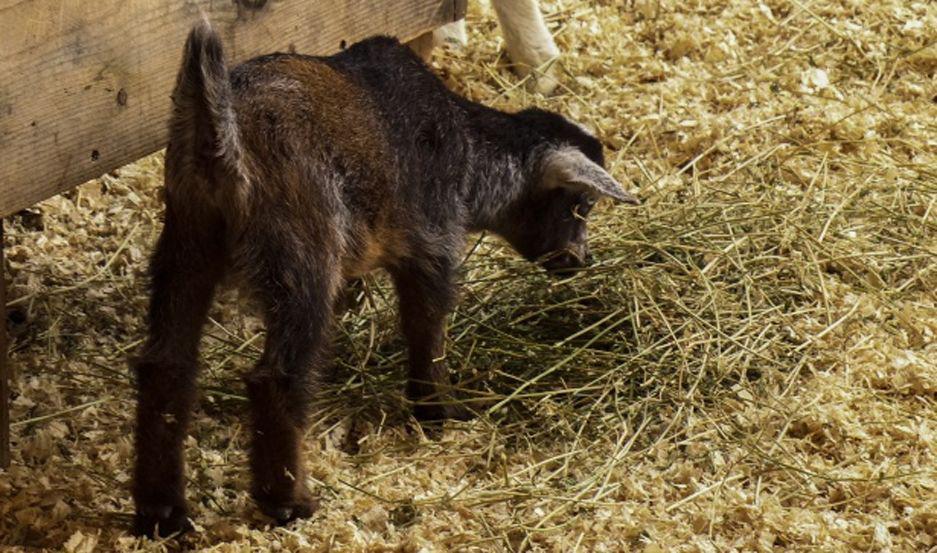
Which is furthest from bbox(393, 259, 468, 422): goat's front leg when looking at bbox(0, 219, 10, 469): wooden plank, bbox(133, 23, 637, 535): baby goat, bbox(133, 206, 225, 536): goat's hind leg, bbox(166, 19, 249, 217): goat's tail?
bbox(0, 219, 10, 469): wooden plank

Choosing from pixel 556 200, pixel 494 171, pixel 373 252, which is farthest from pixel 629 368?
pixel 373 252

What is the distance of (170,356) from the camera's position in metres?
3.90

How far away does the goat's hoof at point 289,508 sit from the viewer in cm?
401

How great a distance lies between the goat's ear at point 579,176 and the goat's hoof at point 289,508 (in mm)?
1373

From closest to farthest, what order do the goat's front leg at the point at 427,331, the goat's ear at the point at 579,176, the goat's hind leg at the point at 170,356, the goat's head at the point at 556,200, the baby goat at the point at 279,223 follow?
1. the baby goat at the point at 279,223
2. the goat's hind leg at the point at 170,356
3. the goat's front leg at the point at 427,331
4. the goat's ear at the point at 579,176
5. the goat's head at the point at 556,200

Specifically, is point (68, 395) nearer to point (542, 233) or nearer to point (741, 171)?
point (542, 233)

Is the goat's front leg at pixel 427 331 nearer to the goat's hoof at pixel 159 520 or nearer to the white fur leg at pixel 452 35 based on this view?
the goat's hoof at pixel 159 520

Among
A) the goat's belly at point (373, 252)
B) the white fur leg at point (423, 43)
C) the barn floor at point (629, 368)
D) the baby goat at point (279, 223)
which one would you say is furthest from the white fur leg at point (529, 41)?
the goat's belly at point (373, 252)

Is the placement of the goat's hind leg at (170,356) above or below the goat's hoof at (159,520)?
above

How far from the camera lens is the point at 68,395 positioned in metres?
4.74

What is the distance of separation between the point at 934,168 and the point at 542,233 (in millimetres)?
1924

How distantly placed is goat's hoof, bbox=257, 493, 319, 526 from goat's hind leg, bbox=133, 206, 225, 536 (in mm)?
251

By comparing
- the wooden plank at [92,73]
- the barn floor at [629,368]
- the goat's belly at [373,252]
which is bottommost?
the barn floor at [629,368]

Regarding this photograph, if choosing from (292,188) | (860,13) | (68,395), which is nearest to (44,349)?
(68,395)
